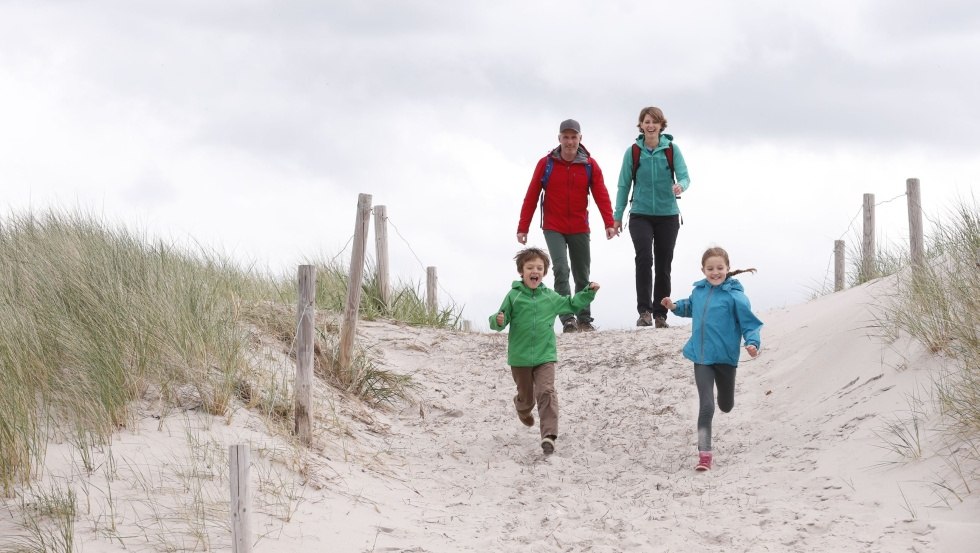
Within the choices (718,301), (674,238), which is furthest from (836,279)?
(718,301)

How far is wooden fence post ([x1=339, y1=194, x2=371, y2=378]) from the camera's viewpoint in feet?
27.8

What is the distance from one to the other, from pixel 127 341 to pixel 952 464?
17.4 ft

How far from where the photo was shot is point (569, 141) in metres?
9.96

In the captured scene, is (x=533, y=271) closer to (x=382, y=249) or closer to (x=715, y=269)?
(x=715, y=269)

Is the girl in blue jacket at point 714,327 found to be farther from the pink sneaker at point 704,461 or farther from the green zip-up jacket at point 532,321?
the green zip-up jacket at point 532,321

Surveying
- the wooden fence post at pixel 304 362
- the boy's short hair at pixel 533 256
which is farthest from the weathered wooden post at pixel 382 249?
the wooden fence post at pixel 304 362

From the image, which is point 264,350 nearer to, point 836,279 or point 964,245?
point 964,245

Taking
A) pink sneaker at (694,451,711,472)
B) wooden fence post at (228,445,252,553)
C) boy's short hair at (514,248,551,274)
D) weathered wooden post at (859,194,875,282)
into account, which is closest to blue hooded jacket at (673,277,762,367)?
pink sneaker at (694,451,711,472)

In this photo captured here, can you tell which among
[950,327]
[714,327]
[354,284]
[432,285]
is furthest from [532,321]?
A: [432,285]

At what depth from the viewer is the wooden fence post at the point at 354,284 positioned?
8.46 m

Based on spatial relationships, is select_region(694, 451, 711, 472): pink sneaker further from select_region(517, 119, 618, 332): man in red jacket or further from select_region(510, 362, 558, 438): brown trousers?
select_region(517, 119, 618, 332): man in red jacket

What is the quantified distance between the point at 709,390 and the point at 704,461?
57 cm

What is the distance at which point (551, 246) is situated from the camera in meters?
10.1

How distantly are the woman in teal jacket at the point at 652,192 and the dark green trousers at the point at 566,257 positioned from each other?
421 mm
